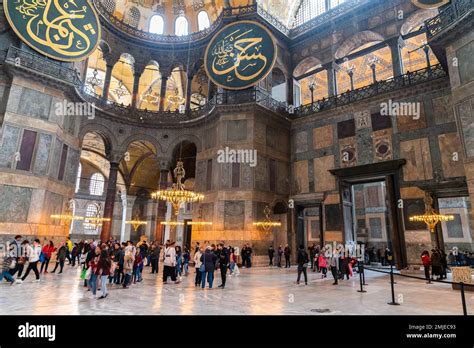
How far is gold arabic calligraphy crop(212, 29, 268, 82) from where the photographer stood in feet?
47.2

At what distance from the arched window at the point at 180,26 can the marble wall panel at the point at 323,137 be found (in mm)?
11333

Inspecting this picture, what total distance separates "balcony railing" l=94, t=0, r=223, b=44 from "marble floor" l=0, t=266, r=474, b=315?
49.4ft

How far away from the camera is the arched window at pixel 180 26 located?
19.8 m

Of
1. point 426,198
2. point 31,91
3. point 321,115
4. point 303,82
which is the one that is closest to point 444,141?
point 426,198

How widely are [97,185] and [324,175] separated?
19.0 meters

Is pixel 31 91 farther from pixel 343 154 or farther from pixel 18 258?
pixel 343 154

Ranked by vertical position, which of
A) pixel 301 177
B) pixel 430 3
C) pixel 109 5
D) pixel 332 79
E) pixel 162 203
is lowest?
pixel 162 203

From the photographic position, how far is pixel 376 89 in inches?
548

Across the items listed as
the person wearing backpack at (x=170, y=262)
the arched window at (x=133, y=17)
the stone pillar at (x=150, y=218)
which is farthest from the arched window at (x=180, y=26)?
the person wearing backpack at (x=170, y=262)

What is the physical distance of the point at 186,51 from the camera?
62.1 feet

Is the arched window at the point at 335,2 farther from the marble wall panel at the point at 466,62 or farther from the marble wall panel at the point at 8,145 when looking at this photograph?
the marble wall panel at the point at 8,145

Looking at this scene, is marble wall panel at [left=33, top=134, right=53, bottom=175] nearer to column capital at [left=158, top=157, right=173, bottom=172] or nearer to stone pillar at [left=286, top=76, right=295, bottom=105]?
column capital at [left=158, top=157, right=173, bottom=172]

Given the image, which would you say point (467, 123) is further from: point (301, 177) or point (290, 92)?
point (290, 92)

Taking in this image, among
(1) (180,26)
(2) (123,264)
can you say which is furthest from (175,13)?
(2) (123,264)
